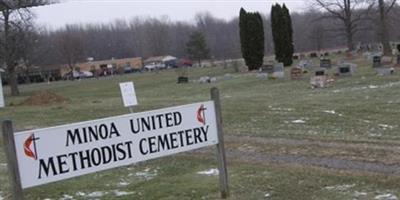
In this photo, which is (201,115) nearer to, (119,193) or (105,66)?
(119,193)

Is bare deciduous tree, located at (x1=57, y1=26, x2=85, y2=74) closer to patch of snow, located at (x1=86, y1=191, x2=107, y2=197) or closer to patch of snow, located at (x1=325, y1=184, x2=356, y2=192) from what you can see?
patch of snow, located at (x1=86, y1=191, x2=107, y2=197)

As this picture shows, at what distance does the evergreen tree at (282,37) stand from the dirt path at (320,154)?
39.5 m

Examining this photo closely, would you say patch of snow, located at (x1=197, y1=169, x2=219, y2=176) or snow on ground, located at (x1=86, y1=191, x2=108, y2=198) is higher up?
snow on ground, located at (x1=86, y1=191, x2=108, y2=198)

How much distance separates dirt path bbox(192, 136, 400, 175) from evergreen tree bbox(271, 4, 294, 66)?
39489 mm

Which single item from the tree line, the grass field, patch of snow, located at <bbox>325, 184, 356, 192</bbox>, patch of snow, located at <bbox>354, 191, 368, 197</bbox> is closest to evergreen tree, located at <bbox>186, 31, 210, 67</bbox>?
the tree line

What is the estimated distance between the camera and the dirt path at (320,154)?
8.41m

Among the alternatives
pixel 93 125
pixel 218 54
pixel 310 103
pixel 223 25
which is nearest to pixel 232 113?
pixel 310 103

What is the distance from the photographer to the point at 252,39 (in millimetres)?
49781

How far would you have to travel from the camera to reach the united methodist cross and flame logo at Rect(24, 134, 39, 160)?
203 inches

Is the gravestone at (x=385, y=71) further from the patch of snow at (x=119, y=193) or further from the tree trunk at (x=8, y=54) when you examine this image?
the tree trunk at (x=8, y=54)

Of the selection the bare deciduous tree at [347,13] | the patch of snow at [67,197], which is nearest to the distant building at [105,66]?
the bare deciduous tree at [347,13]

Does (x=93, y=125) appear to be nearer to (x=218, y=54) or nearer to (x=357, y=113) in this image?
(x=357, y=113)

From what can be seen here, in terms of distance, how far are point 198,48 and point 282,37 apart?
54793 mm

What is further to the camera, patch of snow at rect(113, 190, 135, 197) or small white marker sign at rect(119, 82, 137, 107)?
small white marker sign at rect(119, 82, 137, 107)
